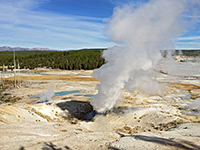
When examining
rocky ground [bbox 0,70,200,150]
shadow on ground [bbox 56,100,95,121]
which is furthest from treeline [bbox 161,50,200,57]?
shadow on ground [bbox 56,100,95,121]

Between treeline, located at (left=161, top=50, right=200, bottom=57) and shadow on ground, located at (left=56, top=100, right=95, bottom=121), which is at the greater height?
treeline, located at (left=161, top=50, right=200, bottom=57)

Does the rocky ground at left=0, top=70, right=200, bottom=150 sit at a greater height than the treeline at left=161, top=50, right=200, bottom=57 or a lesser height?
lesser

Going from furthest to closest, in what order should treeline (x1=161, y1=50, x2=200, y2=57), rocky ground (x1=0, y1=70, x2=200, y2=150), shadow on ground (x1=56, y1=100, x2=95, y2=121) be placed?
1. treeline (x1=161, y1=50, x2=200, y2=57)
2. shadow on ground (x1=56, y1=100, x2=95, y2=121)
3. rocky ground (x1=0, y1=70, x2=200, y2=150)

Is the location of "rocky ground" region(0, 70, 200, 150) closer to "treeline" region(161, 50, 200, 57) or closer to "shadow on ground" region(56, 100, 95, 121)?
"shadow on ground" region(56, 100, 95, 121)

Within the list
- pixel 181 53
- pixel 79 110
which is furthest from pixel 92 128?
pixel 181 53

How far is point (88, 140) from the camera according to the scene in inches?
595

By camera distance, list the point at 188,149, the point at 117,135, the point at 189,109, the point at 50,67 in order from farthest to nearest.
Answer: the point at 50,67 → the point at 189,109 → the point at 117,135 → the point at 188,149

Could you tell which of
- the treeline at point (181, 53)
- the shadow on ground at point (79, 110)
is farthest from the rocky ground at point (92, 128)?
the treeline at point (181, 53)

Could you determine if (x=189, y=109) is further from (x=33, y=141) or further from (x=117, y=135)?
(x=33, y=141)

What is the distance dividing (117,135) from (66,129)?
4.83 m

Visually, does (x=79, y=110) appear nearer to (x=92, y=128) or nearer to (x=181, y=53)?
(x=92, y=128)

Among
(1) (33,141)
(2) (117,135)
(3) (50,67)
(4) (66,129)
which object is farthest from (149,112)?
(3) (50,67)

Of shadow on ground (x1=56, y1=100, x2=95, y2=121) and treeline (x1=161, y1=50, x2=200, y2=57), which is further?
treeline (x1=161, y1=50, x2=200, y2=57)

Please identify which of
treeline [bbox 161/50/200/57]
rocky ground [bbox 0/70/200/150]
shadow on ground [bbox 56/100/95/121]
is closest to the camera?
rocky ground [bbox 0/70/200/150]
